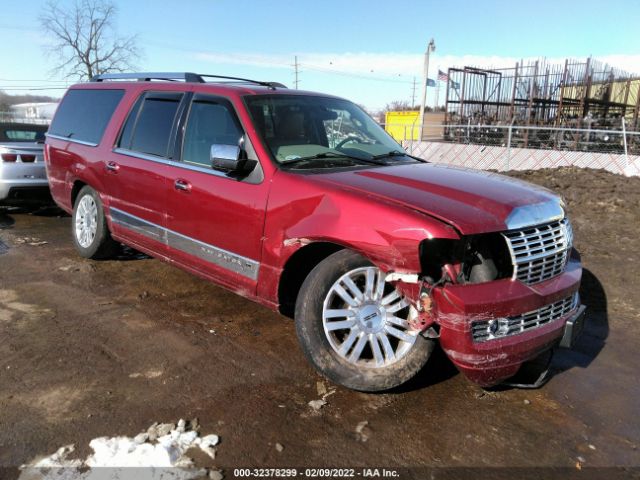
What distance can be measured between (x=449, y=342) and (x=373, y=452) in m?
0.70

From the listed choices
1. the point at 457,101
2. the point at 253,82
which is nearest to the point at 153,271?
the point at 253,82

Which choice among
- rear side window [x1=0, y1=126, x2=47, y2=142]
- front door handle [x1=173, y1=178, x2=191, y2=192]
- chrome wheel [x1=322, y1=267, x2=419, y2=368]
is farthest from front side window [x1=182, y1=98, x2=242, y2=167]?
rear side window [x1=0, y1=126, x2=47, y2=142]

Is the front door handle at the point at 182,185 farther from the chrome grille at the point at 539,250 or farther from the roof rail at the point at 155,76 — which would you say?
the chrome grille at the point at 539,250

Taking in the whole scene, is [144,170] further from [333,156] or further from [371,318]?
[371,318]

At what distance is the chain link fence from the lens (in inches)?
520

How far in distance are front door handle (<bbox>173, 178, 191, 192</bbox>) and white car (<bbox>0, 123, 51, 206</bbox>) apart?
15.0 feet

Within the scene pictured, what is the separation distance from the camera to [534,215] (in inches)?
119

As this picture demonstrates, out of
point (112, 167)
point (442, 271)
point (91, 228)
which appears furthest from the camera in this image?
point (91, 228)

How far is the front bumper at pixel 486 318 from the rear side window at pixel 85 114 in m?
4.09

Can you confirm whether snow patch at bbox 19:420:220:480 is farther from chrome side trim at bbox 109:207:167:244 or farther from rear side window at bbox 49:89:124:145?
rear side window at bbox 49:89:124:145

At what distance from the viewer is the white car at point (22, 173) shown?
24.0ft

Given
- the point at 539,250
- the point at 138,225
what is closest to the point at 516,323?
the point at 539,250

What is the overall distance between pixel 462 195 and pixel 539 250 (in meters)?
0.56

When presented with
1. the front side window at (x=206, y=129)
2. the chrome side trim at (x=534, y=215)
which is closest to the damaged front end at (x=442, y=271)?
the chrome side trim at (x=534, y=215)
